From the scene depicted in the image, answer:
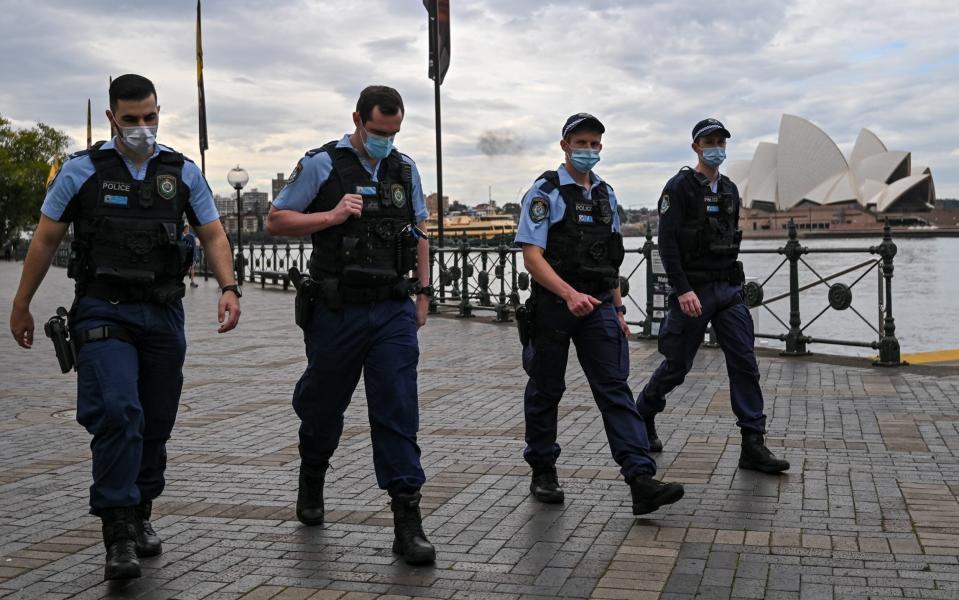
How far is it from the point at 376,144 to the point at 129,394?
1.35 m

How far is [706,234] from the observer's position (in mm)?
5902

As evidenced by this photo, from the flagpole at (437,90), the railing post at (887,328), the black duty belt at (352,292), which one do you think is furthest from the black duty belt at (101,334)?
the flagpole at (437,90)

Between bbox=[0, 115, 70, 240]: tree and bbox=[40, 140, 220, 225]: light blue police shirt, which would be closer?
bbox=[40, 140, 220, 225]: light blue police shirt

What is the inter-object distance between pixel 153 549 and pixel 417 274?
5.03 ft

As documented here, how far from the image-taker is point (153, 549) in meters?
4.26

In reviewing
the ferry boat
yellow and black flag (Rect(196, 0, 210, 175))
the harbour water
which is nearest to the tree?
the ferry boat

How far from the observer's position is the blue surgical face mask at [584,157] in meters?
4.96

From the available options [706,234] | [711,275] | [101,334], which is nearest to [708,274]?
[711,275]

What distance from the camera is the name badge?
4062 millimetres

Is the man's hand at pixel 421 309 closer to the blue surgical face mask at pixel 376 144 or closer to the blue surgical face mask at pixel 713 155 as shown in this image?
the blue surgical face mask at pixel 376 144

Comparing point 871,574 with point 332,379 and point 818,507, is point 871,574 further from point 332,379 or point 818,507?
point 332,379

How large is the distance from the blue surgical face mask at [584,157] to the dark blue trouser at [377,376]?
1095 mm

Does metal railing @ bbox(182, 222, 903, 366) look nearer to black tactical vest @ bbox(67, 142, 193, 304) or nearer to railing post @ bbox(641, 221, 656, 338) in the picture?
railing post @ bbox(641, 221, 656, 338)

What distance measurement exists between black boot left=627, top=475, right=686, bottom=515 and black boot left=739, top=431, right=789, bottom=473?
1079 mm
